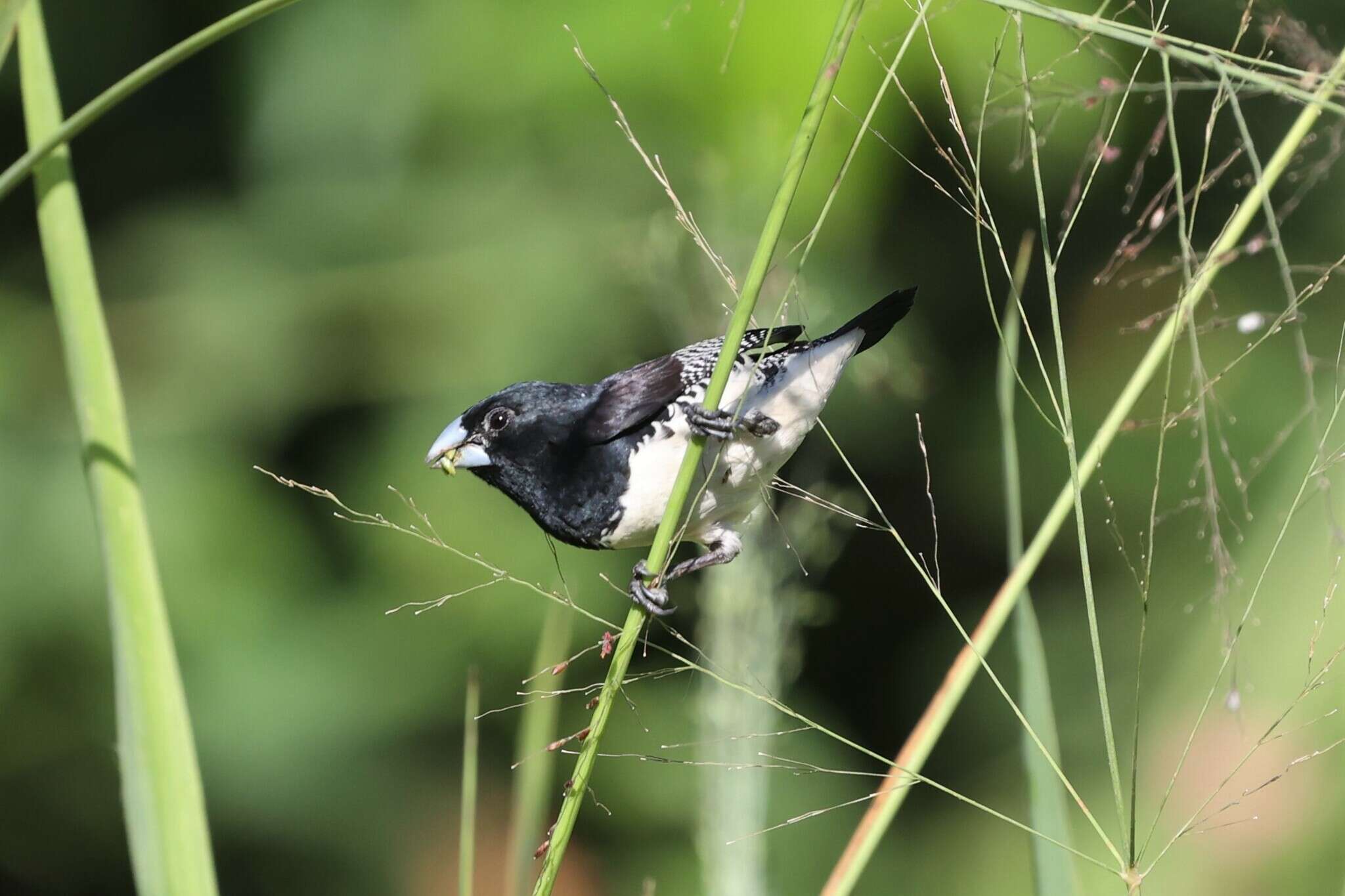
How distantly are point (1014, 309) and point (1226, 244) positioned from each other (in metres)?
0.21

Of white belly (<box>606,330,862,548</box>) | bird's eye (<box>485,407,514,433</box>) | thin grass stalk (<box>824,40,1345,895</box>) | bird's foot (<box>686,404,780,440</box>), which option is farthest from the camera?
bird's eye (<box>485,407,514,433</box>)

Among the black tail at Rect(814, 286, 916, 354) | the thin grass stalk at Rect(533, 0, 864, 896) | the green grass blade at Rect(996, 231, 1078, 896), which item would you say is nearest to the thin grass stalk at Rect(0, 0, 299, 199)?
the thin grass stalk at Rect(533, 0, 864, 896)

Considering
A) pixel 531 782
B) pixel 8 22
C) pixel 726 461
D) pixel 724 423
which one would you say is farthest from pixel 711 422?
pixel 8 22

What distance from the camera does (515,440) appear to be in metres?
1.44

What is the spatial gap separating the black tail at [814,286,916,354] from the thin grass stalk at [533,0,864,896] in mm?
593

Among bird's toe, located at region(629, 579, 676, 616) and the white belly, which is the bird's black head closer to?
the white belly

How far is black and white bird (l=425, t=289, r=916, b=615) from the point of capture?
138 cm

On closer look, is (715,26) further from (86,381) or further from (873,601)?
(86,381)

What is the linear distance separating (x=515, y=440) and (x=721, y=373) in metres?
0.58

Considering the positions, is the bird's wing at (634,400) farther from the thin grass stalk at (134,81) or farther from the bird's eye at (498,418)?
the thin grass stalk at (134,81)

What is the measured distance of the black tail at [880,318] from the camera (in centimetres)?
147

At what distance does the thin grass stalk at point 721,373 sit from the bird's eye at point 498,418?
48 cm

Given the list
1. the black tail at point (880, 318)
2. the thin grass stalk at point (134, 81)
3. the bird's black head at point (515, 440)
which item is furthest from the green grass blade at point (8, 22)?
the black tail at point (880, 318)

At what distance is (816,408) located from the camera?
1325 millimetres
